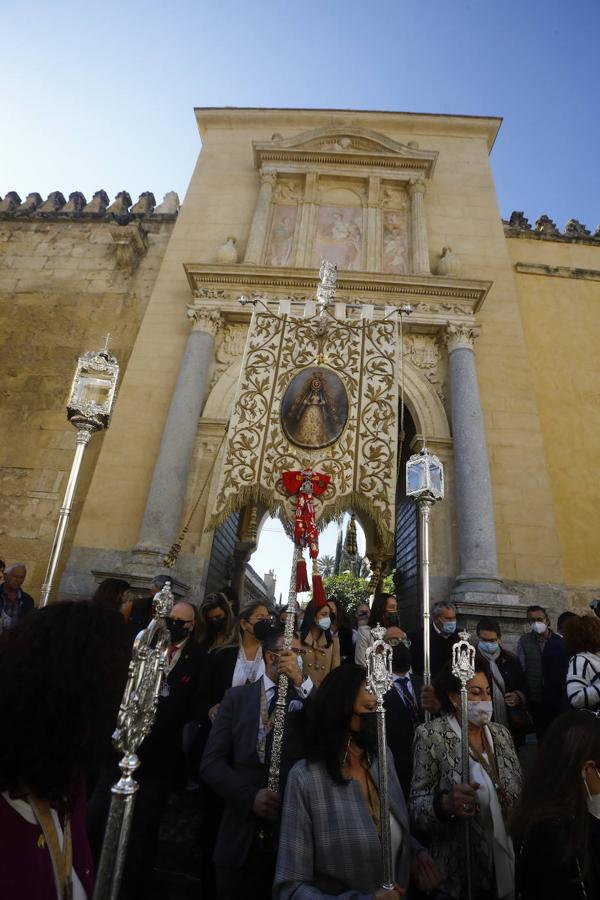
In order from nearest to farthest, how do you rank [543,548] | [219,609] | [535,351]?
[219,609]
[543,548]
[535,351]

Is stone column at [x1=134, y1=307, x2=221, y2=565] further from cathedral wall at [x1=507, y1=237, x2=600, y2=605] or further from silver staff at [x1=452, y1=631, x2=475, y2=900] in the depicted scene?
cathedral wall at [x1=507, y1=237, x2=600, y2=605]

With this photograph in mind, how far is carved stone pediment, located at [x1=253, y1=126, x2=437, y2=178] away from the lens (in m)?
10.8

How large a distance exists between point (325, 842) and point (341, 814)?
11 centimetres

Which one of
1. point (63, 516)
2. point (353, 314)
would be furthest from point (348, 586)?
point (63, 516)

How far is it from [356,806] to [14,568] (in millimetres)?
4730

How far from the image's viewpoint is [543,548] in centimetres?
762

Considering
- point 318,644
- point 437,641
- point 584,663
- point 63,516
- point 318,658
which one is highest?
point 63,516

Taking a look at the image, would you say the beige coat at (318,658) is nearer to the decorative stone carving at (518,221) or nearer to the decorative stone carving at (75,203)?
the decorative stone carving at (518,221)

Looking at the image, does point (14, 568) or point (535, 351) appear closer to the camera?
point (14, 568)

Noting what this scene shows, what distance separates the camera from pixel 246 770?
2.56 metres

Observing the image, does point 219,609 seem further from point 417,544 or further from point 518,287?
point 518,287

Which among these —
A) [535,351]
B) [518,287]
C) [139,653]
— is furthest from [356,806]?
[518,287]

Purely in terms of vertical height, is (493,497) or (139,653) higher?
(493,497)

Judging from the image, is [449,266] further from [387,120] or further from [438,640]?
[438,640]
